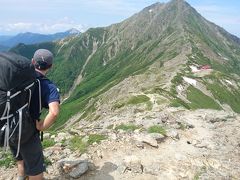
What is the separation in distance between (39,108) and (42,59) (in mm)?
1411

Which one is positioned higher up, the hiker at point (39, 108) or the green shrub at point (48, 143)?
the hiker at point (39, 108)

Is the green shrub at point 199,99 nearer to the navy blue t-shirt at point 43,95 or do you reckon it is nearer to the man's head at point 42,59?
the man's head at point 42,59

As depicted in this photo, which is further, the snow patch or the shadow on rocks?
the snow patch

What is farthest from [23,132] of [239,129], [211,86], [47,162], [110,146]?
[211,86]

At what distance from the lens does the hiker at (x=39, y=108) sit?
32.7 ft

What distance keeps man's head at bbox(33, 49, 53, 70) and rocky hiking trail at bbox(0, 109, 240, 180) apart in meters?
5.94

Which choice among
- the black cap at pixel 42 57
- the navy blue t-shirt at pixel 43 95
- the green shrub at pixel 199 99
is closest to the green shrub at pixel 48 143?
the navy blue t-shirt at pixel 43 95

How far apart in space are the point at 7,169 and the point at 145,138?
7.41 m

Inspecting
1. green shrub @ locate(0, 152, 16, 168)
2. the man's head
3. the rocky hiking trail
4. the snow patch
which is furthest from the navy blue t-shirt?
the snow patch

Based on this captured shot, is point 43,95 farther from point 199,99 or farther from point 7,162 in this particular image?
point 199,99

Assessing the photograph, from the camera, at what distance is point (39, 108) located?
1016 centimetres

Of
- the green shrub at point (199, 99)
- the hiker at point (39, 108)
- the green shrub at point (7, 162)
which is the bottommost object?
the green shrub at point (199, 99)

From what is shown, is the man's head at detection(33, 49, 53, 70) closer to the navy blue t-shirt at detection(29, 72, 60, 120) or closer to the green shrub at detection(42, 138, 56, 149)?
the navy blue t-shirt at detection(29, 72, 60, 120)

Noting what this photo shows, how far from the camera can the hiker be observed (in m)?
9.95
